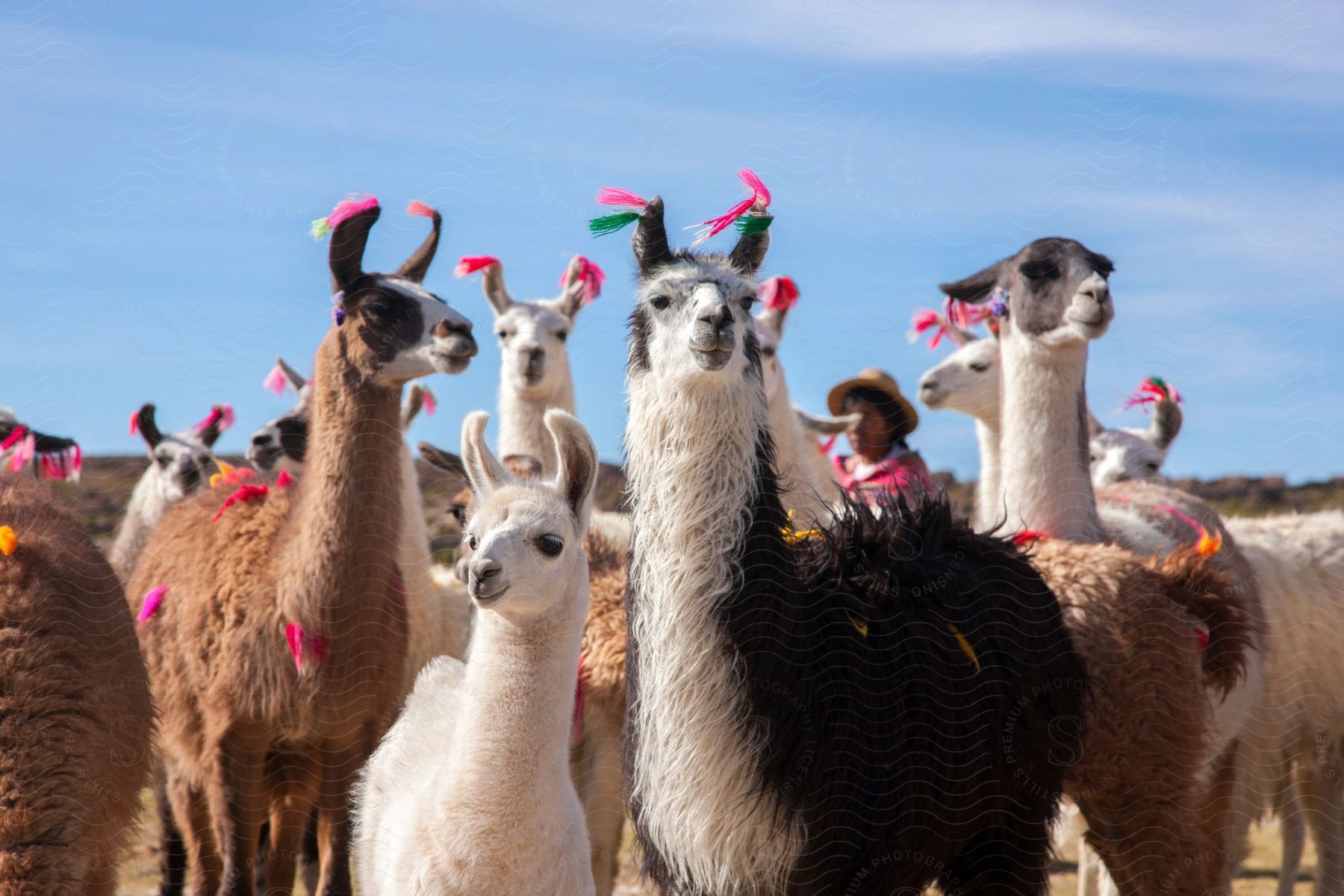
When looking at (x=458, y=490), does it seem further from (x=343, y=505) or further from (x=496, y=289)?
(x=343, y=505)

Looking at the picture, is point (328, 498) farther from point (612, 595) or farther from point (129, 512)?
point (129, 512)

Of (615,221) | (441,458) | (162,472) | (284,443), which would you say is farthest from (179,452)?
(615,221)

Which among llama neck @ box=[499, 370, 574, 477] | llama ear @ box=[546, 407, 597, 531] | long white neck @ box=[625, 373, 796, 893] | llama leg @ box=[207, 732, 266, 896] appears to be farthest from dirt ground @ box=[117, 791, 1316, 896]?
llama ear @ box=[546, 407, 597, 531]

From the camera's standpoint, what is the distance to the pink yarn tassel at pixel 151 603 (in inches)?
198

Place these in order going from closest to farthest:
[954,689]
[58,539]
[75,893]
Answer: [75,893]
[954,689]
[58,539]

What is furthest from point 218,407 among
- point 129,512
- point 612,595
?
point 612,595

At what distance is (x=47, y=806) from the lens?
314 cm

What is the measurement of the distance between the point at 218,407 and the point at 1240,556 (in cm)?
512

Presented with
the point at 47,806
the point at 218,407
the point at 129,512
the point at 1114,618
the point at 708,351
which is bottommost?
the point at 47,806

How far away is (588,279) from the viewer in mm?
6961

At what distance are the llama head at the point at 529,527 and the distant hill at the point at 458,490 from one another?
9.14 feet

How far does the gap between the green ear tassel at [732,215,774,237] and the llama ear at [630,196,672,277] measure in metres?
0.24

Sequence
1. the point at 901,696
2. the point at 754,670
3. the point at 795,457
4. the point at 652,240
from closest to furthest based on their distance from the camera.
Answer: the point at 754,670 → the point at 901,696 → the point at 652,240 → the point at 795,457

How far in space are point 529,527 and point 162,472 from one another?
4648 millimetres
